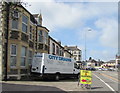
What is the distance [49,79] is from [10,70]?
5265mm

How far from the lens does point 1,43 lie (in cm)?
1819

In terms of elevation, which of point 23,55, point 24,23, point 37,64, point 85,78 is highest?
point 24,23

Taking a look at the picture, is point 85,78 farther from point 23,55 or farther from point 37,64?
point 23,55

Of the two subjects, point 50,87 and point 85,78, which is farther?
point 85,78

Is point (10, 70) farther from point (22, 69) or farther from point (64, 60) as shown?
Result: point (64, 60)

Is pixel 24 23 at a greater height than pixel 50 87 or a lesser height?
greater

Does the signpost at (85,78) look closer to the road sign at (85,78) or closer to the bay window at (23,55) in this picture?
the road sign at (85,78)

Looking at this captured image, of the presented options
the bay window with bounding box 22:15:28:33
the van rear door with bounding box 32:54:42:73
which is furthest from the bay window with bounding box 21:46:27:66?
the bay window with bounding box 22:15:28:33

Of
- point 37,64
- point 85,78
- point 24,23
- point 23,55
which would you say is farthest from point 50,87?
point 24,23

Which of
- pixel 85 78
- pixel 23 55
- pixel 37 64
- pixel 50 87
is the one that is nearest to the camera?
pixel 50 87

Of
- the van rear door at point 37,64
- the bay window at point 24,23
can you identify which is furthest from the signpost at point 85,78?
the bay window at point 24,23

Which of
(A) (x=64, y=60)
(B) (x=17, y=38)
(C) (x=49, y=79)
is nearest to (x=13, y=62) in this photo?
(B) (x=17, y=38)

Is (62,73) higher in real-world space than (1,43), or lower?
lower

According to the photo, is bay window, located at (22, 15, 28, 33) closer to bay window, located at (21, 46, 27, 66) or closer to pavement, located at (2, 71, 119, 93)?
bay window, located at (21, 46, 27, 66)
